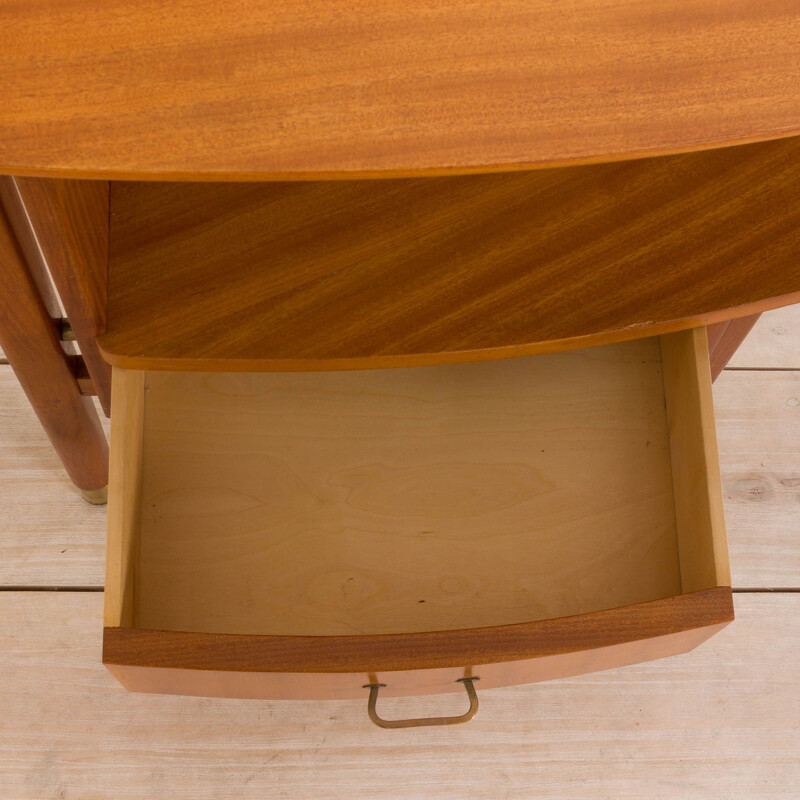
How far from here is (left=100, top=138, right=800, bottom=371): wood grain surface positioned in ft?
1.82

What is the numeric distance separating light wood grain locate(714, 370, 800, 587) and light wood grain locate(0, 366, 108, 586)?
0.62 meters

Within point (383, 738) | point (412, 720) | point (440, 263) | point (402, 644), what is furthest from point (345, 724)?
point (440, 263)

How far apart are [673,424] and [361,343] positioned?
28 cm

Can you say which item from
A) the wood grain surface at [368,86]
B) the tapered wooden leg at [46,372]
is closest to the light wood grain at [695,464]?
the wood grain surface at [368,86]

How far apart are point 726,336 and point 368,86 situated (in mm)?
536

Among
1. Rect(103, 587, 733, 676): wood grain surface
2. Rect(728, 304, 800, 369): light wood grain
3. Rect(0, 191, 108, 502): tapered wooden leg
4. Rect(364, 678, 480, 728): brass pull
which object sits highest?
Rect(728, 304, 800, 369): light wood grain

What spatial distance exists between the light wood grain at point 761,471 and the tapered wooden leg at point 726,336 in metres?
0.12

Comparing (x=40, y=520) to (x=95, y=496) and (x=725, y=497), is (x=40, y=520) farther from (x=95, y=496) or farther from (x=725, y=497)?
(x=725, y=497)

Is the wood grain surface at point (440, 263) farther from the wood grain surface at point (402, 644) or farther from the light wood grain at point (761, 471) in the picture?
the light wood grain at point (761, 471)

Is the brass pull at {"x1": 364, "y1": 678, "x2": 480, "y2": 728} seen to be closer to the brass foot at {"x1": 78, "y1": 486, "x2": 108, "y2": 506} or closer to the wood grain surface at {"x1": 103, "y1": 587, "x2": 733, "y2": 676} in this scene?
the wood grain surface at {"x1": 103, "y1": 587, "x2": 733, "y2": 676}

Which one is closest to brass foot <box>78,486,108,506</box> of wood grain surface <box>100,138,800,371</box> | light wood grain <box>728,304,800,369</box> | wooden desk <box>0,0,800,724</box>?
wooden desk <box>0,0,800,724</box>

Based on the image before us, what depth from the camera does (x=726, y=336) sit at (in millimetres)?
812

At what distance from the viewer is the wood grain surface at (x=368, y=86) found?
0.36m

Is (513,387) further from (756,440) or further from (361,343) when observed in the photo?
(756,440)
